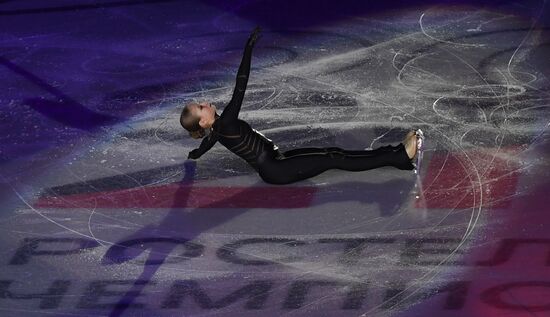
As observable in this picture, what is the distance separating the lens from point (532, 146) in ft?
26.5

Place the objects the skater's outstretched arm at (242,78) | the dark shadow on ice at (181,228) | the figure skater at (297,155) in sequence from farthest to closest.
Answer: the figure skater at (297,155) < the skater's outstretched arm at (242,78) < the dark shadow on ice at (181,228)

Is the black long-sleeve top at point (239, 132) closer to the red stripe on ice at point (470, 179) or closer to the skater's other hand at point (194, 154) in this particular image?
the skater's other hand at point (194, 154)

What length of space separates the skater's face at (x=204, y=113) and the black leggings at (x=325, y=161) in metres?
0.50

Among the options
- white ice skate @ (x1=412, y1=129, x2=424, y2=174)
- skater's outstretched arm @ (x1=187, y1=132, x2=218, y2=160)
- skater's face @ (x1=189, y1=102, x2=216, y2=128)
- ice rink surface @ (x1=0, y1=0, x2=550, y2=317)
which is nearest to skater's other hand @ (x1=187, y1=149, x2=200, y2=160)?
skater's outstretched arm @ (x1=187, y1=132, x2=218, y2=160)

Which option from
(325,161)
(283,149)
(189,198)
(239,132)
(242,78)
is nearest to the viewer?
(242,78)

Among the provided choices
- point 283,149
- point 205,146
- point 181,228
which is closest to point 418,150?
point 283,149

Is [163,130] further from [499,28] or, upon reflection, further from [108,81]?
[499,28]

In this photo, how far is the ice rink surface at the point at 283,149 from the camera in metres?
6.64

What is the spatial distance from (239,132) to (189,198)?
702 mm

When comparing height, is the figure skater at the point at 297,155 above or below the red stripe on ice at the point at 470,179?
above

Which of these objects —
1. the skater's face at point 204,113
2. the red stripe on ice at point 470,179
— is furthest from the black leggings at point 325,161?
the skater's face at point 204,113

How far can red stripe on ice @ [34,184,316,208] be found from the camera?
7633 mm

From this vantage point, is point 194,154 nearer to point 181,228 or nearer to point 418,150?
point 181,228

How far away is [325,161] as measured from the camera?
7.65 metres
